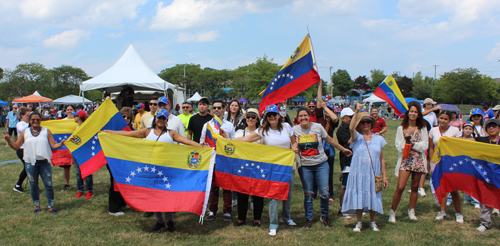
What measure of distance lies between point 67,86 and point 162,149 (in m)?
91.7

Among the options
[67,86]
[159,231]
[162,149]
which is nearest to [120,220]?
[159,231]

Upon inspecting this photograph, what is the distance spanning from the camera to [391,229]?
523 centimetres

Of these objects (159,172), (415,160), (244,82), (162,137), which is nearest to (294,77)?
(415,160)

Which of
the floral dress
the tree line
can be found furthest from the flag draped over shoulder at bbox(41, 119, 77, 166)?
the tree line

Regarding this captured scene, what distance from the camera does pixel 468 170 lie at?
5.23m

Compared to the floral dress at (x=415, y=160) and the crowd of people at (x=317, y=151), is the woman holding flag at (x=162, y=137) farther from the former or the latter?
the floral dress at (x=415, y=160)

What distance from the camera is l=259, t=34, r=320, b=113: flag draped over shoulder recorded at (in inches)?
262

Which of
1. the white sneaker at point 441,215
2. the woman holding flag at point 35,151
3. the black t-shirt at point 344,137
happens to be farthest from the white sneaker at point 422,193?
the woman holding flag at point 35,151

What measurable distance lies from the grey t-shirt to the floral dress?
1.59 metres

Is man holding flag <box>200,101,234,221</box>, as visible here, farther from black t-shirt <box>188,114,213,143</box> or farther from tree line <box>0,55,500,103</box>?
tree line <box>0,55,500,103</box>

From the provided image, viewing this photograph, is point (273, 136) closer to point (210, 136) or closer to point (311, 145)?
point (311, 145)

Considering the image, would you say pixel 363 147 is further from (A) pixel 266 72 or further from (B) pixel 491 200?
(A) pixel 266 72

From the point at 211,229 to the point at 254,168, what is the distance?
1270 mm

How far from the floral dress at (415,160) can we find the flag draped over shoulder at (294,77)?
7.25 feet
